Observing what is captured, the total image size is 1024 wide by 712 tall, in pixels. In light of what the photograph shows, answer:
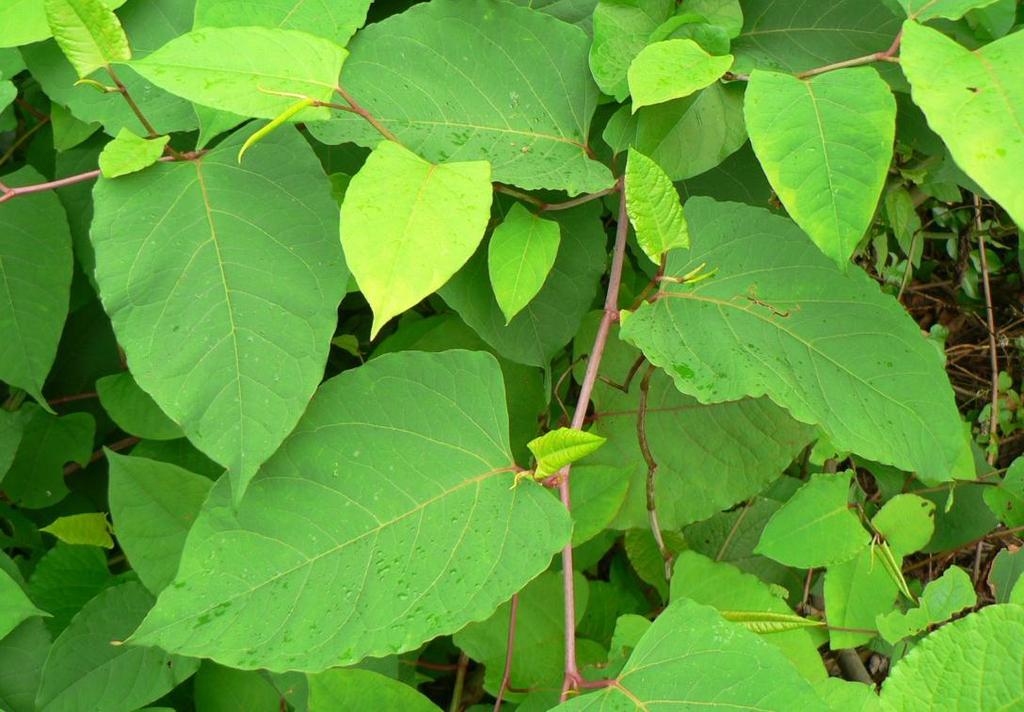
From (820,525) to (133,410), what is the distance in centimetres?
86

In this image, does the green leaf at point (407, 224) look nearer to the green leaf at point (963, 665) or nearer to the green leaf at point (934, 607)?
the green leaf at point (963, 665)

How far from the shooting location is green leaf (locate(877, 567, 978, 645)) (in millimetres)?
1032

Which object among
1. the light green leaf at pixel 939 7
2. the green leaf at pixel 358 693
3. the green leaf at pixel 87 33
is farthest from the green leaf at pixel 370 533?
the light green leaf at pixel 939 7

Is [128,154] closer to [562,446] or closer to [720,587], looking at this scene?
[562,446]

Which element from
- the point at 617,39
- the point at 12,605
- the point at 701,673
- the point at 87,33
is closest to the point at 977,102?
the point at 617,39

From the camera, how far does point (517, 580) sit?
2.52 ft

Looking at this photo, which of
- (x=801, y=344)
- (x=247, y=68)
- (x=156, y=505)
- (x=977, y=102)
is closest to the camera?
(x=977, y=102)

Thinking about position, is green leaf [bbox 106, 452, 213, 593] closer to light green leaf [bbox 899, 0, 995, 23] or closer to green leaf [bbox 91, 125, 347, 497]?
green leaf [bbox 91, 125, 347, 497]

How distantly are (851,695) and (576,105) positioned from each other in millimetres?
690

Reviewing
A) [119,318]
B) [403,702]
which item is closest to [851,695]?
[403,702]

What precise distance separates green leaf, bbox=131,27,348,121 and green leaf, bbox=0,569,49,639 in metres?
0.54

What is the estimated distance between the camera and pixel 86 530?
1.09 meters

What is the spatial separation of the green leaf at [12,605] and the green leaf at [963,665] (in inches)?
32.3

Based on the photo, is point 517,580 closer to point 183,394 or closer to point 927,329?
point 183,394
